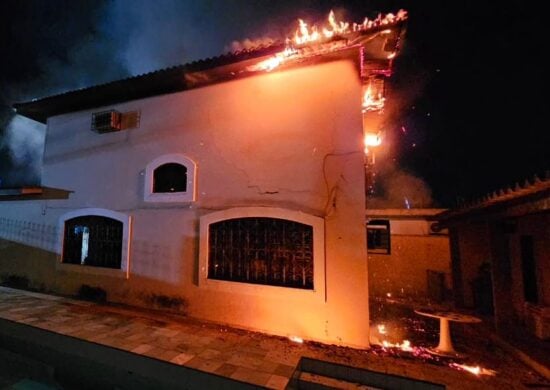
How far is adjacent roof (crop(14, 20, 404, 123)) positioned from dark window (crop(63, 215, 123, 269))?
3.63 metres

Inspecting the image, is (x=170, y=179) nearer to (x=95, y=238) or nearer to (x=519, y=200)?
(x=95, y=238)

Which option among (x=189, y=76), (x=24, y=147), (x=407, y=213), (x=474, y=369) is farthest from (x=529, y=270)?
(x=24, y=147)

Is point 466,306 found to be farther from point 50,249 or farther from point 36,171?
point 36,171

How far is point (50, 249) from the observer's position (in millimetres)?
8789

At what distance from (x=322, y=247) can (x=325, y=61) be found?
3983 mm

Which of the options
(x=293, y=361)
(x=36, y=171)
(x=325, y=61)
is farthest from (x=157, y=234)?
(x=36, y=171)

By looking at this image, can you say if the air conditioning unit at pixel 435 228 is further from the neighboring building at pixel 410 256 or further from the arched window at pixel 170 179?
the arched window at pixel 170 179

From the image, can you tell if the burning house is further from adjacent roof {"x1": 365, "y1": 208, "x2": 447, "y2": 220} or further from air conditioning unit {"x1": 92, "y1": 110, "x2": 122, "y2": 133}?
adjacent roof {"x1": 365, "y1": 208, "x2": 447, "y2": 220}

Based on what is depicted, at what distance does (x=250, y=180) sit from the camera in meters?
6.43

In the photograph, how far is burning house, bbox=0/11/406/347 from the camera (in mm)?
5586

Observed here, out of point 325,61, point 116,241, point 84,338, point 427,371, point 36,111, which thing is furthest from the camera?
point 36,111

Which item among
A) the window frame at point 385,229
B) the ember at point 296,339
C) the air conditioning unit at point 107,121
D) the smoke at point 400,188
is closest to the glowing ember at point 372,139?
the window frame at point 385,229

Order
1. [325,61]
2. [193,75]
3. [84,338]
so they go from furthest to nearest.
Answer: [193,75]
[325,61]
[84,338]

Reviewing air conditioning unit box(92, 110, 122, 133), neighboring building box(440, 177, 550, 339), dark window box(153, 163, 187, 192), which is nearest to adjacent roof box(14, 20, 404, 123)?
air conditioning unit box(92, 110, 122, 133)
